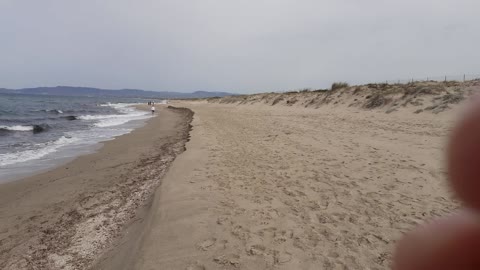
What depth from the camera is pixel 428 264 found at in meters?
0.62

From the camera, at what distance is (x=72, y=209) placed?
6.64m

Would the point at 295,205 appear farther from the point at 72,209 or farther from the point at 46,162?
the point at 46,162

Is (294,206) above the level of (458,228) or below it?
below

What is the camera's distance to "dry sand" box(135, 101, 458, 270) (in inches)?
155

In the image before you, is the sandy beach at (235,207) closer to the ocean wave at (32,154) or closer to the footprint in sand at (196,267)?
the footprint in sand at (196,267)

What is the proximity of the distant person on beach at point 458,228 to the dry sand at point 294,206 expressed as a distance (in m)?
0.05

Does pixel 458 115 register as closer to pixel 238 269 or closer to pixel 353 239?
pixel 238 269

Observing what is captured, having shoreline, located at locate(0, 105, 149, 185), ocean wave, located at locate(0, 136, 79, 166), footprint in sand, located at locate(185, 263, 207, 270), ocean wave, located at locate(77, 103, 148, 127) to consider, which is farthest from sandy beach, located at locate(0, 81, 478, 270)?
ocean wave, located at locate(77, 103, 148, 127)

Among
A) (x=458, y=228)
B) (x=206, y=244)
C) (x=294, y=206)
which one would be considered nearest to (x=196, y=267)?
(x=206, y=244)

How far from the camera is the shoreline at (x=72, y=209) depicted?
4926mm

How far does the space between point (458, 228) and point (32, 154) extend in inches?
582

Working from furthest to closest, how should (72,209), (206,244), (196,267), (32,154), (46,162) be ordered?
(32,154) < (46,162) < (72,209) < (206,244) < (196,267)

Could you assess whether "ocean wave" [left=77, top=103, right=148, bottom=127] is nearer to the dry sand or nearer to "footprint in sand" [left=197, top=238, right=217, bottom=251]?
the dry sand

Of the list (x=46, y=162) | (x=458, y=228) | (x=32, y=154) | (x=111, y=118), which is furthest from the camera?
(x=111, y=118)
